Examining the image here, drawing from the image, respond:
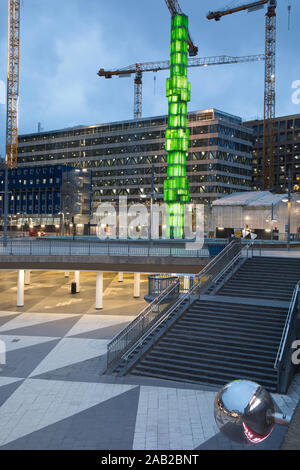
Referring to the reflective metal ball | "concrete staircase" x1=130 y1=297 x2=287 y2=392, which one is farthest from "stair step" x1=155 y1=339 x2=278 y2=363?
the reflective metal ball

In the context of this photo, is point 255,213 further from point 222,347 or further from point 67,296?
point 222,347

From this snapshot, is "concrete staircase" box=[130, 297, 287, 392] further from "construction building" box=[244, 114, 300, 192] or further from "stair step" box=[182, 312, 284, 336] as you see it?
"construction building" box=[244, 114, 300, 192]

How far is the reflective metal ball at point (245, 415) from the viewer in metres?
3.15

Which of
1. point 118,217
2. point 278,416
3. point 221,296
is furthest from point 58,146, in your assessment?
point 278,416

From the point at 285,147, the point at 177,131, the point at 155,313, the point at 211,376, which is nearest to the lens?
the point at 211,376

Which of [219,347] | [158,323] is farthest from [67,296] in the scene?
[219,347]

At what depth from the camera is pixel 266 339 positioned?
17641 mm

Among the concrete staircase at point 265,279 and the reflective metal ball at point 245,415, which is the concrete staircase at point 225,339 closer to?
the concrete staircase at point 265,279

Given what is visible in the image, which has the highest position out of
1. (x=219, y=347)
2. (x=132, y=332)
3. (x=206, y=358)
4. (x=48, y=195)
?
(x=48, y=195)

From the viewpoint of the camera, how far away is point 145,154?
333 feet

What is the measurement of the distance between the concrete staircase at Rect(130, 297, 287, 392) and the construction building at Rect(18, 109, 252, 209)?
74.5 metres

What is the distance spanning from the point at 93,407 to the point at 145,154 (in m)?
91.8

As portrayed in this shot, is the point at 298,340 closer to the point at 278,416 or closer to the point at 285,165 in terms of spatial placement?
the point at 278,416

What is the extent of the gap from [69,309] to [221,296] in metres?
14.4
